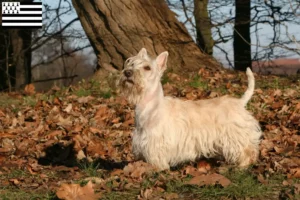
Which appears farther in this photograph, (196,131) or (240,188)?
(196,131)

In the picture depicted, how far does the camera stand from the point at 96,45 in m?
11.4

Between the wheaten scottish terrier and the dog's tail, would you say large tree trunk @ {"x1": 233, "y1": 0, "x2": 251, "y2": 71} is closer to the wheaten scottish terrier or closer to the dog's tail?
the dog's tail

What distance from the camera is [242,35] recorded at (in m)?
13.6

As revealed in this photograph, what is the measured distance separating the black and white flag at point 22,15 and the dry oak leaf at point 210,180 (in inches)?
443

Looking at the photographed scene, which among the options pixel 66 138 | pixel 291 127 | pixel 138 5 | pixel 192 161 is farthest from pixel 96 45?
pixel 192 161

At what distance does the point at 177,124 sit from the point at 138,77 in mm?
618

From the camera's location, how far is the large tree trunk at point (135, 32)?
10984mm

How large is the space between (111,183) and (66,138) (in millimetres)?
2462

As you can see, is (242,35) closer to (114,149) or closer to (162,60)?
(114,149)

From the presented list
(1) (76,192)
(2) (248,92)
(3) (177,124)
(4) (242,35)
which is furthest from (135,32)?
(1) (76,192)

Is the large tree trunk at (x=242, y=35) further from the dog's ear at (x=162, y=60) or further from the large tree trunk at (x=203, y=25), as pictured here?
the dog's ear at (x=162, y=60)

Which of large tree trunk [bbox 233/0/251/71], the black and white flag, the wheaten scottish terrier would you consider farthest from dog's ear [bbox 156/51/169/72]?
the black and white flag

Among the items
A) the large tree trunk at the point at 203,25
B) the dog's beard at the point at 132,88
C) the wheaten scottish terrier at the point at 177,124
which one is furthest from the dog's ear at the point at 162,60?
the large tree trunk at the point at 203,25

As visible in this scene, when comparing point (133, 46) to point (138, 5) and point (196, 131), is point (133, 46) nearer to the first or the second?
point (138, 5)
